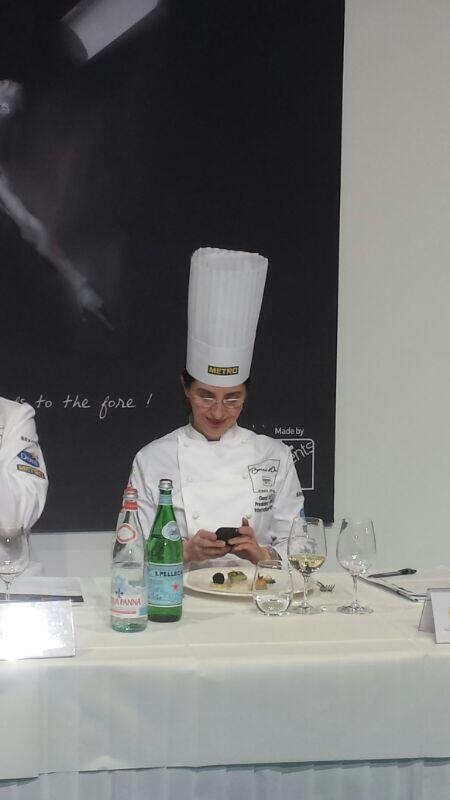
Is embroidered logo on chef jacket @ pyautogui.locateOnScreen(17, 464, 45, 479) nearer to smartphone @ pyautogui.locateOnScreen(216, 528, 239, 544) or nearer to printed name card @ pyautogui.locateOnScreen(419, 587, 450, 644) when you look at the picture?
smartphone @ pyautogui.locateOnScreen(216, 528, 239, 544)

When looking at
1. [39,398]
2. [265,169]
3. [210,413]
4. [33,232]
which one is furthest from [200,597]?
[265,169]

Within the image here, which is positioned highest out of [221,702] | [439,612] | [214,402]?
[214,402]

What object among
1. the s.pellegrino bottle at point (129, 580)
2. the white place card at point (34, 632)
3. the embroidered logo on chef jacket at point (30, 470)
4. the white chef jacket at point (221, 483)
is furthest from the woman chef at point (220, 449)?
the white place card at point (34, 632)

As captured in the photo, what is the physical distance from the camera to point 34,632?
4.51 ft

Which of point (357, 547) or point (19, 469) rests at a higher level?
point (19, 469)

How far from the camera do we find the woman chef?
2477mm

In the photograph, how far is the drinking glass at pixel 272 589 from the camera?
1.63 meters

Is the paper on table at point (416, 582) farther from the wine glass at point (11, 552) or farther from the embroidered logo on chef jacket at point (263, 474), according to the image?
the wine glass at point (11, 552)

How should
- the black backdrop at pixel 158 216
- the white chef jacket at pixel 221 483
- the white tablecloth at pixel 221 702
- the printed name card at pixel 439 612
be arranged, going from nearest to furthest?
the white tablecloth at pixel 221 702 < the printed name card at pixel 439 612 < the white chef jacket at pixel 221 483 < the black backdrop at pixel 158 216

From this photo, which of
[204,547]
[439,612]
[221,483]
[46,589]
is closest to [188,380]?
[221,483]

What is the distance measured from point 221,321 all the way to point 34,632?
1.31 m

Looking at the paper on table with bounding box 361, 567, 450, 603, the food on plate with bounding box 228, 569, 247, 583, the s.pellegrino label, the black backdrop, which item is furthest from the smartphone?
the black backdrop

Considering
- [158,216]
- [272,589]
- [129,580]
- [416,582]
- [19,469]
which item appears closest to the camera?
[129,580]

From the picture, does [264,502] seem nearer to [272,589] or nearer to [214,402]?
[214,402]
